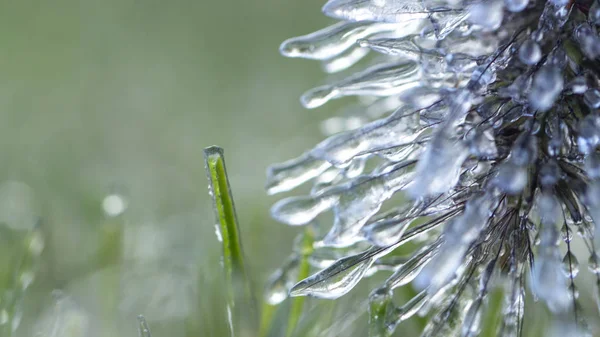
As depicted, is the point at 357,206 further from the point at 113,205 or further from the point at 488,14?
the point at 113,205

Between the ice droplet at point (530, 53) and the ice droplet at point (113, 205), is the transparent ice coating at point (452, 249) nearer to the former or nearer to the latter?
the ice droplet at point (530, 53)

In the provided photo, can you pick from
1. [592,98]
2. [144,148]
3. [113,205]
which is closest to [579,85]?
[592,98]

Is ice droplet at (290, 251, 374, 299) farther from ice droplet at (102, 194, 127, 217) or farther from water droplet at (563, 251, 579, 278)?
ice droplet at (102, 194, 127, 217)

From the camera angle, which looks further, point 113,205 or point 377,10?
point 113,205

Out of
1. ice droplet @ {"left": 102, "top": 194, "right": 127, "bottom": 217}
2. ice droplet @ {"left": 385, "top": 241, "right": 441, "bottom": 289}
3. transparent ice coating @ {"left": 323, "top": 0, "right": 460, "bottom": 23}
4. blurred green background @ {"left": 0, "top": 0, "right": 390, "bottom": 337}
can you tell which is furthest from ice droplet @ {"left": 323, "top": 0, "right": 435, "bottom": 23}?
ice droplet @ {"left": 102, "top": 194, "right": 127, "bottom": 217}

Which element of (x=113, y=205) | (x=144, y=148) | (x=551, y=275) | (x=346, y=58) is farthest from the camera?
(x=144, y=148)

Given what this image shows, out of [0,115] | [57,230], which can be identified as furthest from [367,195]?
[0,115]

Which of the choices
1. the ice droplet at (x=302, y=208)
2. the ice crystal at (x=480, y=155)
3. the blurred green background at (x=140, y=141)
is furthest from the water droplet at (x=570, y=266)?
the blurred green background at (x=140, y=141)
